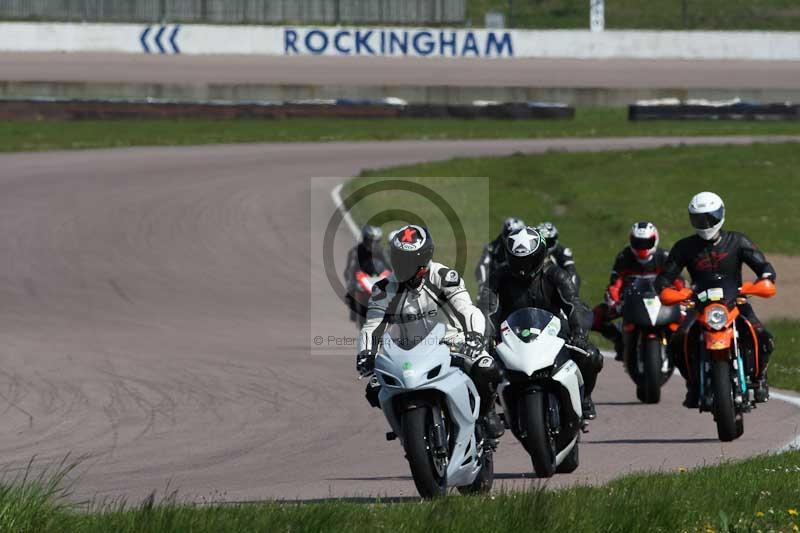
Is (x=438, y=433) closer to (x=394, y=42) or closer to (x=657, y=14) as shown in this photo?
(x=394, y=42)

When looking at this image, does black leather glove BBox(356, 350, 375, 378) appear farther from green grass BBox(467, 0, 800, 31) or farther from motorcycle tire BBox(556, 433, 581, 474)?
green grass BBox(467, 0, 800, 31)

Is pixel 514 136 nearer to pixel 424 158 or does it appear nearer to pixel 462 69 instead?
pixel 424 158

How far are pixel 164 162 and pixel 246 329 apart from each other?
49.1 ft

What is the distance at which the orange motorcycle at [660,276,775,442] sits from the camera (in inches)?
437

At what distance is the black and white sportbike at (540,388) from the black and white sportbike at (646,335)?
154 inches

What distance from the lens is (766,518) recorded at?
7.65 metres

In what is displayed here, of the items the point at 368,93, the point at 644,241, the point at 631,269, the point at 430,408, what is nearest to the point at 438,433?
Result: the point at 430,408

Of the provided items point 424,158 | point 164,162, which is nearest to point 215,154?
point 164,162

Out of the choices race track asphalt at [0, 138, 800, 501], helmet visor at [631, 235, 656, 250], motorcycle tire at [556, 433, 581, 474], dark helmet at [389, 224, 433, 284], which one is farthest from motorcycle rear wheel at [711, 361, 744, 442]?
helmet visor at [631, 235, 656, 250]

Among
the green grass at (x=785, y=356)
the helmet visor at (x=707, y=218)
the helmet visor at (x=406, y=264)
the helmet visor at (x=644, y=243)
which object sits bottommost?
the green grass at (x=785, y=356)

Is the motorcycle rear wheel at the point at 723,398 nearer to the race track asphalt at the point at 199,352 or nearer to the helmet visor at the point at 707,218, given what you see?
the race track asphalt at the point at 199,352

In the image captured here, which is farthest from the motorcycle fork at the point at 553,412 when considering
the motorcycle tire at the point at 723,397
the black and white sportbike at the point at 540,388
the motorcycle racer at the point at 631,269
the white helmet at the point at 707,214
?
the motorcycle racer at the point at 631,269

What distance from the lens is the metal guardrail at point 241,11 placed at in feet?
161

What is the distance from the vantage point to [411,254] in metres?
8.63
